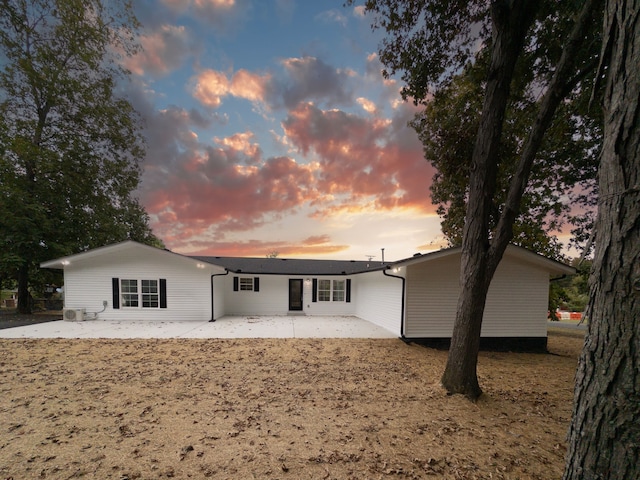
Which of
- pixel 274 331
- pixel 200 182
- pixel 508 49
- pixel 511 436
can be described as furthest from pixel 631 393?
pixel 200 182

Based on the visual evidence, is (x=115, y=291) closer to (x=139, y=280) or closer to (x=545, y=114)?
(x=139, y=280)

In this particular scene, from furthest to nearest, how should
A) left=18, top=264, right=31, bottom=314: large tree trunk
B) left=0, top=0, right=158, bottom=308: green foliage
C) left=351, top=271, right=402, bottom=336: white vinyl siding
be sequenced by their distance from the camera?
left=18, top=264, right=31, bottom=314: large tree trunk, left=0, top=0, right=158, bottom=308: green foliage, left=351, top=271, right=402, bottom=336: white vinyl siding

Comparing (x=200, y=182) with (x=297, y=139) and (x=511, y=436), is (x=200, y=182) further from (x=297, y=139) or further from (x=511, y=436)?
(x=511, y=436)

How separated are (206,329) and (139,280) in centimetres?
479

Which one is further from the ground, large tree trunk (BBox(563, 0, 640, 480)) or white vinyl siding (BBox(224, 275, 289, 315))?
large tree trunk (BBox(563, 0, 640, 480))

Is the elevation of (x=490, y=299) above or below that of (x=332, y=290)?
above

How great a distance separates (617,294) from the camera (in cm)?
150

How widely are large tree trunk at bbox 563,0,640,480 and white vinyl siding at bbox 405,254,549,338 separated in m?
7.40

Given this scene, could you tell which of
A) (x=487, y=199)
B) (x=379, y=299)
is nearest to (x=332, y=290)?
(x=379, y=299)

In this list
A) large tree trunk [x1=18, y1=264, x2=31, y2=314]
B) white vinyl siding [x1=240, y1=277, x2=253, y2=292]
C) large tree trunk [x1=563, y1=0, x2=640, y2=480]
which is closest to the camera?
large tree trunk [x1=563, y1=0, x2=640, y2=480]

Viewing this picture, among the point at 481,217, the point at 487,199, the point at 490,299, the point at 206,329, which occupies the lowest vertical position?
the point at 206,329

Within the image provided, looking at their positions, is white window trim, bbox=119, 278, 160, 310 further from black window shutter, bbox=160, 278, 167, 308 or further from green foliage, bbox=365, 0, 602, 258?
green foliage, bbox=365, 0, 602, 258

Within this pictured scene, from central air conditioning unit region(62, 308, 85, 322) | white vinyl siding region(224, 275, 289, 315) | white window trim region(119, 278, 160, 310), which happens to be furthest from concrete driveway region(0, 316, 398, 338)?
white vinyl siding region(224, 275, 289, 315)

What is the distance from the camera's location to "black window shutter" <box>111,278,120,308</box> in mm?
12102
